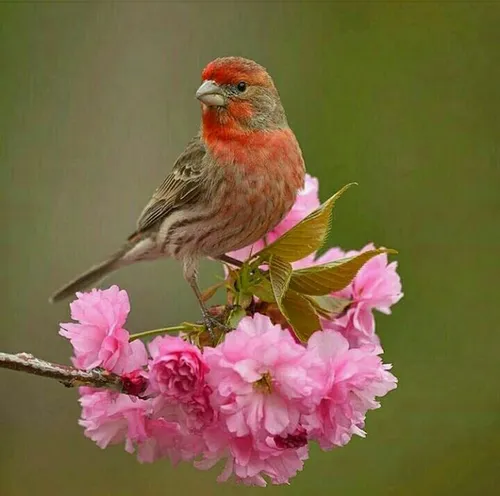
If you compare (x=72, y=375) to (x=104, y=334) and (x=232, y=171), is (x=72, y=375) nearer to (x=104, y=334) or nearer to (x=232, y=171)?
(x=104, y=334)

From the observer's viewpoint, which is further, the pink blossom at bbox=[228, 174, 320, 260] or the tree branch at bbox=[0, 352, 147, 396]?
the pink blossom at bbox=[228, 174, 320, 260]

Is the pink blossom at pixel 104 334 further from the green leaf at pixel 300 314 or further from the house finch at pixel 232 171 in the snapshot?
the house finch at pixel 232 171

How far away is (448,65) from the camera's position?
16.3ft

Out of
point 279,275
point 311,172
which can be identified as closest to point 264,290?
point 279,275

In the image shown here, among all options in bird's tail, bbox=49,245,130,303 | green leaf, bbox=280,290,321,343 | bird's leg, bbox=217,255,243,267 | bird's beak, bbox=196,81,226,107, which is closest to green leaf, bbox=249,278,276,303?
green leaf, bbox=280,290,321,343

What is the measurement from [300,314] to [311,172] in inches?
110

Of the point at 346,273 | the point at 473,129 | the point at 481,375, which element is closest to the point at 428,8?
the point at 473,129

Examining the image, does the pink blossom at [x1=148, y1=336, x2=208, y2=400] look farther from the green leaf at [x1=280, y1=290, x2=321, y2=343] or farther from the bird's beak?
the bird's beak

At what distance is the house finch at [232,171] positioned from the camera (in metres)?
2.28

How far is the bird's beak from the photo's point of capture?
227cm

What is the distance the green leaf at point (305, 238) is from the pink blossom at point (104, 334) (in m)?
0.33

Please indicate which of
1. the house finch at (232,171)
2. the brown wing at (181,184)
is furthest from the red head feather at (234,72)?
the brown wing at (181,184)

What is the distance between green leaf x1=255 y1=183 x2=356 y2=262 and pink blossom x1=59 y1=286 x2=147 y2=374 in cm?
33

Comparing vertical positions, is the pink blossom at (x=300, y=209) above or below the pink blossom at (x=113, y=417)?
above
